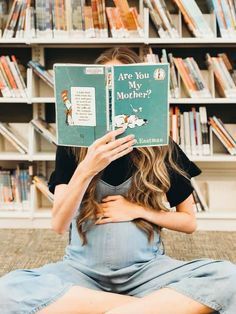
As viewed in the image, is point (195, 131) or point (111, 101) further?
point (195, 131)

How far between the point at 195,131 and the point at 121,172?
1.38 meters

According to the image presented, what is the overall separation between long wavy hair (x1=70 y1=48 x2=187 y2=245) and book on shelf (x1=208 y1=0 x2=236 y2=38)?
1.38 metres

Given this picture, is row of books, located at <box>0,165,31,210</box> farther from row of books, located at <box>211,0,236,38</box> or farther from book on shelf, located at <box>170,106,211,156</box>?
row of books, located at <box>211,0,236,38</box>

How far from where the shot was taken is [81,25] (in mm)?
2605

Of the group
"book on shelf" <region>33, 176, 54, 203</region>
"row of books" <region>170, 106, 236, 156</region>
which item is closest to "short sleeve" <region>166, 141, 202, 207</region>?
"row of books" <region>170, 106, 236, 156</region>

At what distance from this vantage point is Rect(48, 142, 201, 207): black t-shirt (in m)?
1.37

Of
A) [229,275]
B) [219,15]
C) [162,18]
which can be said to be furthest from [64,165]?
[219,15]

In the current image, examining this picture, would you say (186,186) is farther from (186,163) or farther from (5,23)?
(5,23)

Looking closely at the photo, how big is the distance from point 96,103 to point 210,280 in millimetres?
530

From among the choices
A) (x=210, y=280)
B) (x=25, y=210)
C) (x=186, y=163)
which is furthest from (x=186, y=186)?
(x=25, y=210)

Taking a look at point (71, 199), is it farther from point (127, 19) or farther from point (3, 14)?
point (3, 14)

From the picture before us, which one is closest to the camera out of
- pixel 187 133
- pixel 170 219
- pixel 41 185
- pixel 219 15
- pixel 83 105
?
pixel 83 105

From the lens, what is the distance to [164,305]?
1134 mm

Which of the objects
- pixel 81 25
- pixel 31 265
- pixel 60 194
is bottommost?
pixel 31 265
